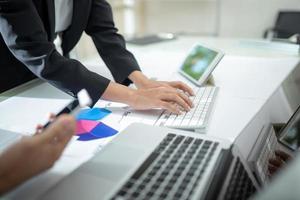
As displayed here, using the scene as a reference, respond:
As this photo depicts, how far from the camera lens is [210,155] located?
573mm

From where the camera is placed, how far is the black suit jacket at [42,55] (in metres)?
0.79

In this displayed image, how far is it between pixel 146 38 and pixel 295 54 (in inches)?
32.5

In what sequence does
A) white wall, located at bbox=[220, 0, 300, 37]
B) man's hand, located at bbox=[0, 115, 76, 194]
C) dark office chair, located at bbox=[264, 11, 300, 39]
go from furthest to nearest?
white wall, located at bbox=[220, 0, 300, 37] < dark office chair, located at bbox=[264, 11, 300, 39] < man's hand, located at bbox=[0, 115, 76, 194]

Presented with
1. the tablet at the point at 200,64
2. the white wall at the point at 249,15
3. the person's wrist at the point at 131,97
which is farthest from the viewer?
the white wall at the point at 249,15

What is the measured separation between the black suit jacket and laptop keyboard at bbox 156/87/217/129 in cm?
19

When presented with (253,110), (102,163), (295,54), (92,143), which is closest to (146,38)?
(295,54)

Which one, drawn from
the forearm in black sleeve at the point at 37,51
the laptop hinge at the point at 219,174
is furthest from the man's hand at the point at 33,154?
the forearm in black sleeve at the point at 37,51

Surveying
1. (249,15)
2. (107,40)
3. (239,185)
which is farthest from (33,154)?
(249,15)

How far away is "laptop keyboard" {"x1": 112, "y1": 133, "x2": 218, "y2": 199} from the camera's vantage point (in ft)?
1.58

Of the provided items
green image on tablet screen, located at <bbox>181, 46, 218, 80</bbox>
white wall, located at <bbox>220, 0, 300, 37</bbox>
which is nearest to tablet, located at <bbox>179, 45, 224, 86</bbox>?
green image on tablet screen, located at <bbox>181, 46, 218, 80</bbox>

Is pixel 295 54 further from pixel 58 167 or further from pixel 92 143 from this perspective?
pixel 58 167

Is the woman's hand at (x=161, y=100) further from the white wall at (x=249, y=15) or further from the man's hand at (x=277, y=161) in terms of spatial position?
the white wall at (x=249, y=15)

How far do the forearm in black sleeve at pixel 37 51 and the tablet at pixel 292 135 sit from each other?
46 cm

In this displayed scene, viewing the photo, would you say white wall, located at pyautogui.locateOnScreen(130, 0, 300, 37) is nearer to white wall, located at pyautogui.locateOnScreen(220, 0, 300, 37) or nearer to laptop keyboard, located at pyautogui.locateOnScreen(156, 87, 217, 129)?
white wall, located at pyautogui.locateOnScreen(220, 0, 300, 37)
